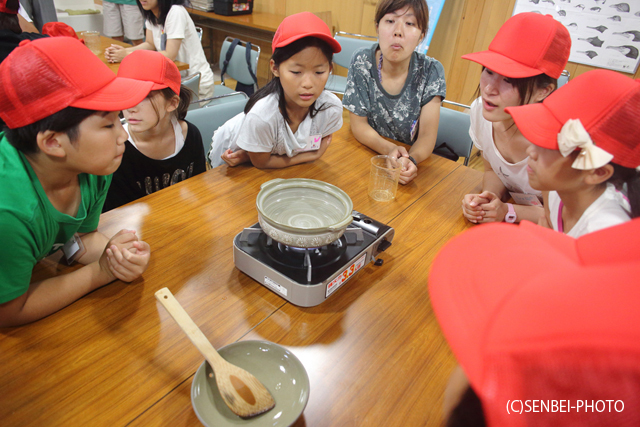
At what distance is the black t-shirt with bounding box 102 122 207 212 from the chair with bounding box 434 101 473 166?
1.47 meters

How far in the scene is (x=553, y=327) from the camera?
1.05 ft

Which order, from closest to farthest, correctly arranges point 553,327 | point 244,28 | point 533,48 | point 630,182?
point 553,327, point 630,182, point 533,48, point 244,28

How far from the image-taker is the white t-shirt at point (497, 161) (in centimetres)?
148

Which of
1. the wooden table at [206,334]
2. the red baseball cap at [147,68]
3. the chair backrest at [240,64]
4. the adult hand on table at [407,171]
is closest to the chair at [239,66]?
the chair backrest at [240,64]

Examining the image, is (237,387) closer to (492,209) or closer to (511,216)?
(492,209)

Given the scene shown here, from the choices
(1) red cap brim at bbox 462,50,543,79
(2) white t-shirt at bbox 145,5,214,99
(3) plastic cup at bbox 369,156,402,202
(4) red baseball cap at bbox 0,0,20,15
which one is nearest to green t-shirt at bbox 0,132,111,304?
(3) plastic cup at bbox 369,156,402,202

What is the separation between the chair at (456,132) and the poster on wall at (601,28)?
2.04 m

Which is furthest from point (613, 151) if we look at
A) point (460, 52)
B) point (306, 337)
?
point (460, 52)

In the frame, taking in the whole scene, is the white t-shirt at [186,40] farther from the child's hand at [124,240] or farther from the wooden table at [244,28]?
the child's hand at [124,240]

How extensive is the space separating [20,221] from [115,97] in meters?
0.34

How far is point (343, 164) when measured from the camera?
1.67 metres

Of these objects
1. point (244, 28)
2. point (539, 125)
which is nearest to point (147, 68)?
point (539, 125)

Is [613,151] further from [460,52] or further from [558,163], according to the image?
[460,52]

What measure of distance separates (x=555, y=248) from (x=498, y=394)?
0.50 feet
